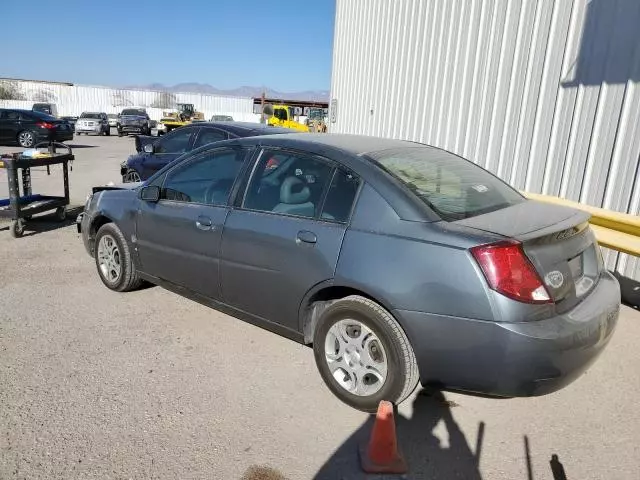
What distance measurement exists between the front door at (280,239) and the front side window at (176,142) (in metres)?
5.01

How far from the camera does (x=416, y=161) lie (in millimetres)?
3369

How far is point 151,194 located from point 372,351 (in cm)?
236

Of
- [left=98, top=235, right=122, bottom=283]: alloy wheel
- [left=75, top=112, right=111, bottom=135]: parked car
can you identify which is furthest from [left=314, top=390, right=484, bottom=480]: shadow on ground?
[left=75, top=112, right=111, bottom=135]: parked car

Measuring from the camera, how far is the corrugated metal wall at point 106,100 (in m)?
52.6

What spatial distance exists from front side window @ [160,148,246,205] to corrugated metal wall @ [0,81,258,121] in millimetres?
48773

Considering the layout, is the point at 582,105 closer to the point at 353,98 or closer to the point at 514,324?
the point at 514,324

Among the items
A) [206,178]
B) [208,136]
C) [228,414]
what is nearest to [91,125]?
[208,136]

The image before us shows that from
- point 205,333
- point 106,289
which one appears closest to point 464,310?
point 205,333

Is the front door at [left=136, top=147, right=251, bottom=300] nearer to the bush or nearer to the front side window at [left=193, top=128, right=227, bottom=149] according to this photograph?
the front side window at [left=193, top=128, right=227, bottom=149]

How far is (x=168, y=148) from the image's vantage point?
28.0 ft

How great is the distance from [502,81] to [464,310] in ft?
15.6

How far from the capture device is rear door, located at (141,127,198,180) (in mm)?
8141

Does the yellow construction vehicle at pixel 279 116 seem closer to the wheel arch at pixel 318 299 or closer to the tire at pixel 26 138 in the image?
the tire at pixel 26 138

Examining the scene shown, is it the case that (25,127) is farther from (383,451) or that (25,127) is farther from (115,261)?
(383,451)
